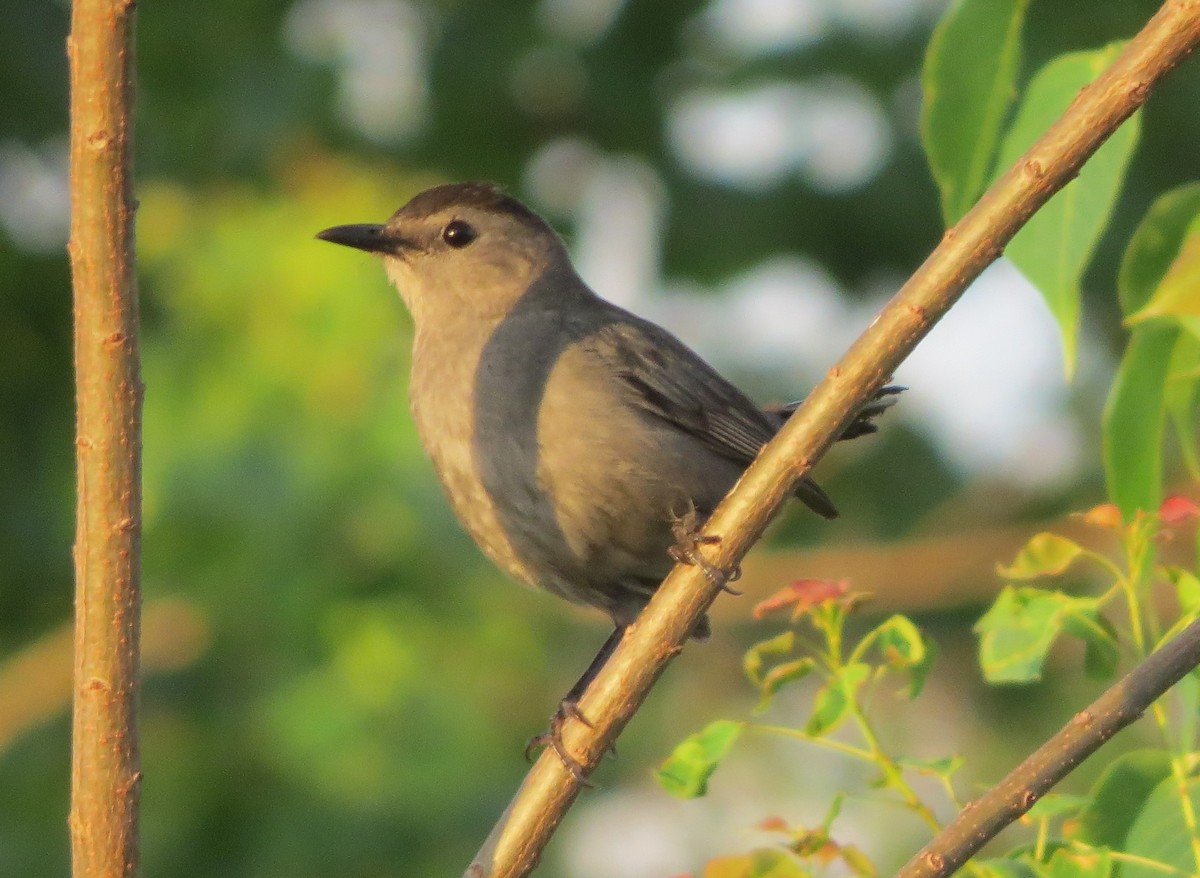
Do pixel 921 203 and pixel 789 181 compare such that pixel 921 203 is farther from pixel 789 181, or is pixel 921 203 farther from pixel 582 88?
pixel 582 88

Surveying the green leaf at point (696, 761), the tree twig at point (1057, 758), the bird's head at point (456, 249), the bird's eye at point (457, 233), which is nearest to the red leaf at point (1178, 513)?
the tree twig at point (1057, 758)

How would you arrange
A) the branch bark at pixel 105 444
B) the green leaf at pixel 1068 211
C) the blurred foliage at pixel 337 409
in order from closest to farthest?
the branch bark at pixel 105 444 < the green leaf at pixel 1068 211 < the blurred foliage at pixel 337 409

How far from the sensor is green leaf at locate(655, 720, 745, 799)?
2.68 meters

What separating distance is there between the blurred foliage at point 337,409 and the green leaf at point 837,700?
209 inches

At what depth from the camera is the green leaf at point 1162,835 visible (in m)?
2.49

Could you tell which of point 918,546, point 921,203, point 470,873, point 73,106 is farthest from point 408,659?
point 73,106

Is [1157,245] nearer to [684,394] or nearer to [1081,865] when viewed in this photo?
[1081,865]

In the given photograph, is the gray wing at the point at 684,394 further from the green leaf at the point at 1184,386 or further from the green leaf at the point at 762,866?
the green leaf at the point at 762,866

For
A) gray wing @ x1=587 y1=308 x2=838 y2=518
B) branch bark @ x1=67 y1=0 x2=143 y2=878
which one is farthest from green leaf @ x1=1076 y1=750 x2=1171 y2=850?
gray wing @ x1=587 y1=308 x2=838 y2=518

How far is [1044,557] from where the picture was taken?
268cm

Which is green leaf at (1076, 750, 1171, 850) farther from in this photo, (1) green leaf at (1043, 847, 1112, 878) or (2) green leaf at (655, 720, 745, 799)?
(2) green leaf at (655, 720, 745, 799)

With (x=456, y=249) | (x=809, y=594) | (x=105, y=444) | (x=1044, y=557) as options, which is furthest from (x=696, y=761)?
(x=456, y=249)

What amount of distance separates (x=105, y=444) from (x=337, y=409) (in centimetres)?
556

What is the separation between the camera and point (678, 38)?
10.4 metres
